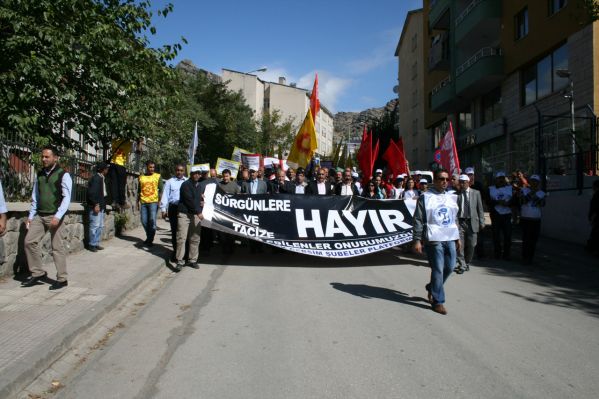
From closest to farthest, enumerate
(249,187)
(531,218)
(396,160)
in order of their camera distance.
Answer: (531,218) → (249,187) → (396,160)

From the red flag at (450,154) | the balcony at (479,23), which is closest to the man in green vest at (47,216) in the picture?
the red flag at (450,154)

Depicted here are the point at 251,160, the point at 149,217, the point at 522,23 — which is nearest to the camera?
the point at 149,217

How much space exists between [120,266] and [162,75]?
5.16 metres

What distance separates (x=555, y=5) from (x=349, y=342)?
62.1 ft

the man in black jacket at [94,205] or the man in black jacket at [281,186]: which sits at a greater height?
the man in black jacket at [281,186]

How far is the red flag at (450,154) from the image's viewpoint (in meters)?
12.5

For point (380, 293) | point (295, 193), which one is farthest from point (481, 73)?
point (380, 293)

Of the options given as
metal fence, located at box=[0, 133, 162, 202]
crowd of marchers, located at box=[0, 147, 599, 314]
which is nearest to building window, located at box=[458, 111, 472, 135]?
crowd of marchers, located at box=[0, 147, 599, 314]

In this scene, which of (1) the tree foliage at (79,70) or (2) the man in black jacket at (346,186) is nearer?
(1) the tree foliage at (79,70)

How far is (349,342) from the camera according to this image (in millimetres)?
5039

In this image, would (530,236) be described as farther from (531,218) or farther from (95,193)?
(95,193)

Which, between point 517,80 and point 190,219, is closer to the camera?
point 190,219

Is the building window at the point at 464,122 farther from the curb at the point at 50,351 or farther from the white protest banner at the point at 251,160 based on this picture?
the curb at the point at 50,351

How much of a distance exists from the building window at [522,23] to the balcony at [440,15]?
7.87m
